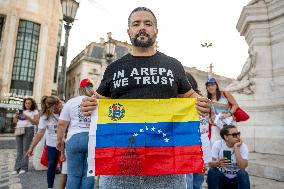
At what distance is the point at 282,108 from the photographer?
6.24 m

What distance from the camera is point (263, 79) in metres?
7.05

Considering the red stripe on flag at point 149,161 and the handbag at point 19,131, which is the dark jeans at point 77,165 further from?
the handbag at point 19,131

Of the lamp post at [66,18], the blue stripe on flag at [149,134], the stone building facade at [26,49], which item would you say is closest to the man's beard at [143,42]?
the blue stripe on flag at [149,134]

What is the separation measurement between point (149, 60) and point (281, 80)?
18.3ft

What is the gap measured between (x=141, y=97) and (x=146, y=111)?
113mm

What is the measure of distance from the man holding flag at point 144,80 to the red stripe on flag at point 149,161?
0.19 feet

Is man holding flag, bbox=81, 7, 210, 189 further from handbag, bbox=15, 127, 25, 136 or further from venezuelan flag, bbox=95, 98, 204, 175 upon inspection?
handbag, bbox=15, 127, 25, 136

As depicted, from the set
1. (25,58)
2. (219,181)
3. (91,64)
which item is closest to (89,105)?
(219,181)

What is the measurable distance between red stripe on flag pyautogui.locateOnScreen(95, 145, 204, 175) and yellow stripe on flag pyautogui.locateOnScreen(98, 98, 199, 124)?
8.7 inches

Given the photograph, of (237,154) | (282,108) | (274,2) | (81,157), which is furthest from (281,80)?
(81,157)

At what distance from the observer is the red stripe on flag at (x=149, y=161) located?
1.95 meters

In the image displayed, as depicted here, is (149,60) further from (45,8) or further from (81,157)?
(45,8)

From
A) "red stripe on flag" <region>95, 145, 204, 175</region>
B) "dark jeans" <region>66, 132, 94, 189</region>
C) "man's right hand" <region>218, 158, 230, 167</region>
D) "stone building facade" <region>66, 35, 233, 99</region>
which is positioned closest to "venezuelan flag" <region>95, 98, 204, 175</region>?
"red stripe on flag" <region>95, 145, 204, 175</region>

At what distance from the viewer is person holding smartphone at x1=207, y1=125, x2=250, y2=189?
3.75 meters
